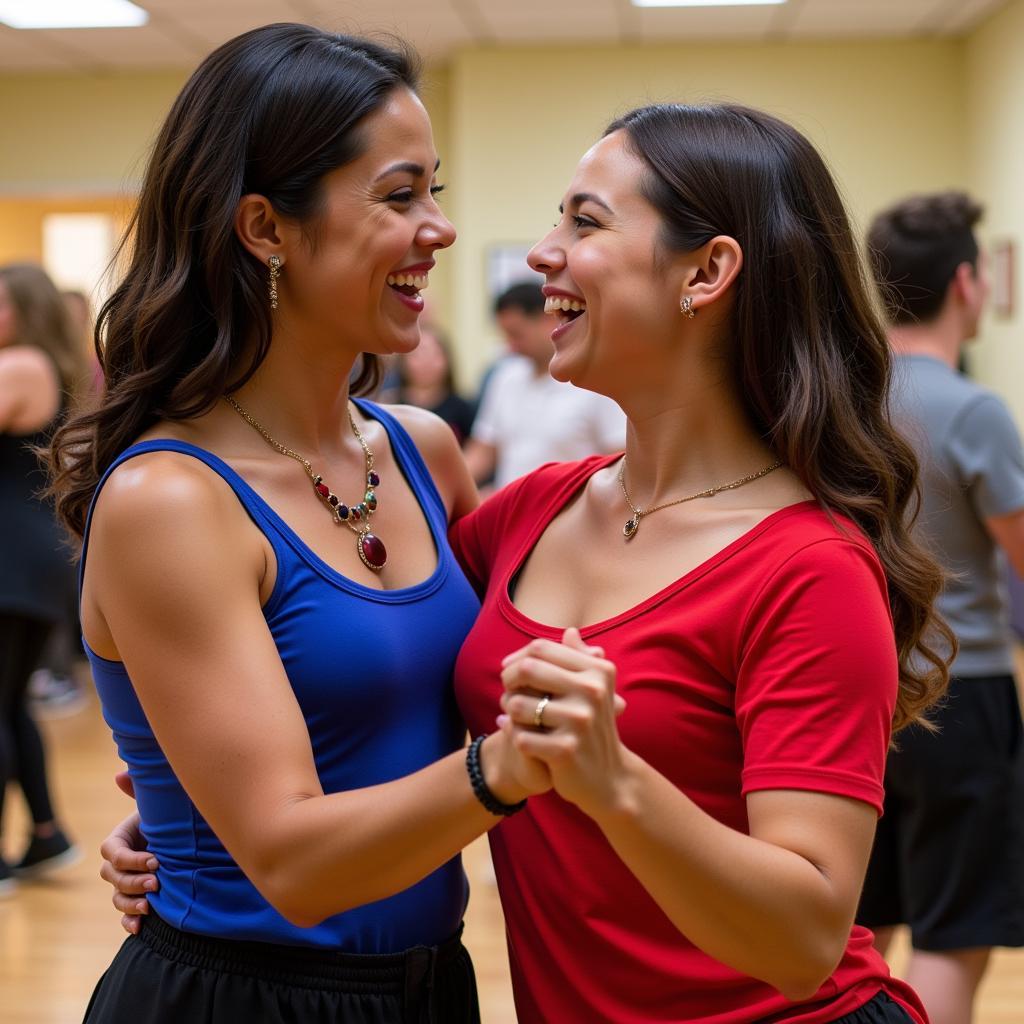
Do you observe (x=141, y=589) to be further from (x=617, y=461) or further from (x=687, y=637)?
(x=617, y=461)

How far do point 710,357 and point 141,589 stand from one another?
0.70 meters

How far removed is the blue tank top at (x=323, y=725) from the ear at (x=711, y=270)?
0.48m

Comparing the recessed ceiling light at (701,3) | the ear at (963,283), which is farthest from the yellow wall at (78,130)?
the ear at (963,283)

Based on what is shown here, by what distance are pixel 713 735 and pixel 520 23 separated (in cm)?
763

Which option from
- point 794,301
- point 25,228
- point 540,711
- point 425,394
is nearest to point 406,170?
point 794,301

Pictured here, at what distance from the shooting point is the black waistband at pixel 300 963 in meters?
1.50

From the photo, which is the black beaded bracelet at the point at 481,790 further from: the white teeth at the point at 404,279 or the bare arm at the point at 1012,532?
the bare arm at the point at 1012,532

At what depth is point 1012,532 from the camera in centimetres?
268

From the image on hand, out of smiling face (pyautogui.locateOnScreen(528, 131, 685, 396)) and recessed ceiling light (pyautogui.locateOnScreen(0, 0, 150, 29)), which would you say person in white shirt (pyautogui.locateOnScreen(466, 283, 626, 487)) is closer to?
smiling face (pyautogui.locateOnScreen(528, 131, 685, 396))

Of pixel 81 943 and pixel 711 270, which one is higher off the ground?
pixel 711 270

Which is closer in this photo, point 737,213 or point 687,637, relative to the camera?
point 687,637

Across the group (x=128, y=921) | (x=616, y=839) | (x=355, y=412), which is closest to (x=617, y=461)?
(x=355, y=412)

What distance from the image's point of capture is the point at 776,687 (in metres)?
1.35

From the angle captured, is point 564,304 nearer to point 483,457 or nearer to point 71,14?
point 483,457
